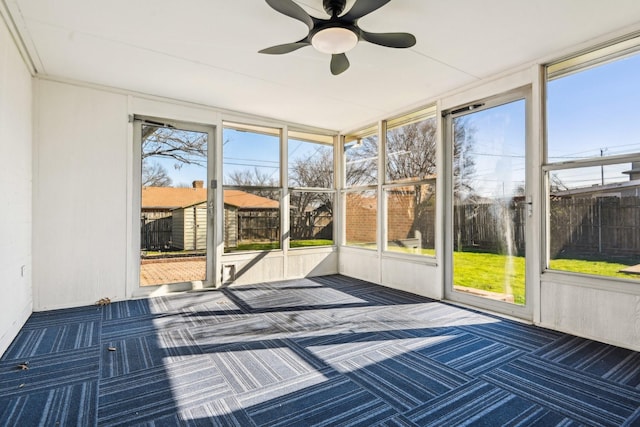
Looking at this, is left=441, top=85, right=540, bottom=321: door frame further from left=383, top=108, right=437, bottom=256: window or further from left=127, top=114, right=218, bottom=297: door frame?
left=127, top=114, right=218, bottom=297: door frame

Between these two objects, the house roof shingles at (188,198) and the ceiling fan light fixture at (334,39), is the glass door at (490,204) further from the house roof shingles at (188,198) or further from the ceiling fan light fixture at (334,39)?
the house roof shingles at (188,198)

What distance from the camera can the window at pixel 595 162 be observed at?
2814 mm

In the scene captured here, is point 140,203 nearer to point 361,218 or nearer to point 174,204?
point 174,204

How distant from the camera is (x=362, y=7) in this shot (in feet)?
7.23

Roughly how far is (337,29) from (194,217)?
Result: 324cm

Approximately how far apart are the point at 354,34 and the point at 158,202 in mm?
3253

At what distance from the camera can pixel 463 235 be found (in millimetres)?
4109

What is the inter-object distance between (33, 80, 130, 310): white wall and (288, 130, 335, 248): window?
7.97 feet

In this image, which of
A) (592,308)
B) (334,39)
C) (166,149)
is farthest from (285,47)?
(592,308)

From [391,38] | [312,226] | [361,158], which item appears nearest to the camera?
[391,38]

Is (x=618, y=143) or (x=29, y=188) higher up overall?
(x=618, y=143)

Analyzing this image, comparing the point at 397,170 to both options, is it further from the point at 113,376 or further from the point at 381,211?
the point at 113,376

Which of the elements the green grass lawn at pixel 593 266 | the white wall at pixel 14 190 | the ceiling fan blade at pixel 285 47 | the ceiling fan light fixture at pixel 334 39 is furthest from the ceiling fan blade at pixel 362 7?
the green grass lawn at pixel 593 266

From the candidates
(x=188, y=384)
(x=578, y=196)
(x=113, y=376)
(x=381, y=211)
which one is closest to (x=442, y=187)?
(x=381, y=211)
